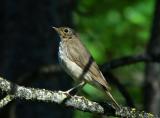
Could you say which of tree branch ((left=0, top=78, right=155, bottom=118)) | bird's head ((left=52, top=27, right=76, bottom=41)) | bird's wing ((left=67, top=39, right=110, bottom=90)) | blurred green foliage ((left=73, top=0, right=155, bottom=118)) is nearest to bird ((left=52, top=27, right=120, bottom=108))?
bird's wing ((left=67, top=39, right=110, bottom=90))

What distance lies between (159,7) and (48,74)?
222 centimetres

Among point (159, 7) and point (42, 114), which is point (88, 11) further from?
point (42, 114)

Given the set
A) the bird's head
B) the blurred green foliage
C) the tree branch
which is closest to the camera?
the tree branch

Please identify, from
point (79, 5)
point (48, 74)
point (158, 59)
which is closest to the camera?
point (158, 59)

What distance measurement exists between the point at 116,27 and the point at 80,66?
4439 mm

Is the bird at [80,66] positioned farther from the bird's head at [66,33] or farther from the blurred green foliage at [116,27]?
the blurred green foliage at [116,27]

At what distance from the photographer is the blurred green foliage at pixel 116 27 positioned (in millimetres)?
11352

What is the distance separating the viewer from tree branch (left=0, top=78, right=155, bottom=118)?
5218 mm

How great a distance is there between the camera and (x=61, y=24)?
9336 mm

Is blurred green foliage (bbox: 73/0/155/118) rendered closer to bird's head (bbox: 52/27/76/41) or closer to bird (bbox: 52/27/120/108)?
bird's head (bbox: 52/27/76/41)

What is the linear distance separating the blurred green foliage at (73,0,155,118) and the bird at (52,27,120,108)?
3440 millimetres

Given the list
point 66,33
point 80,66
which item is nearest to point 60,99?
point 80,66

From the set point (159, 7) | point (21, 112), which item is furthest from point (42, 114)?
point (159, 7)

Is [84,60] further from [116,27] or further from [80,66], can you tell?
[116,27]
